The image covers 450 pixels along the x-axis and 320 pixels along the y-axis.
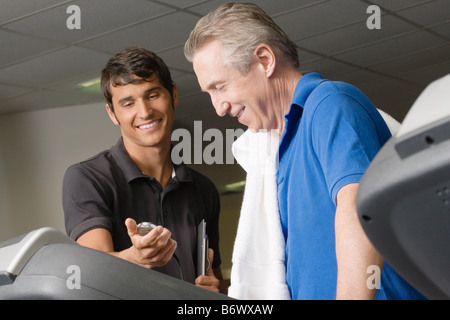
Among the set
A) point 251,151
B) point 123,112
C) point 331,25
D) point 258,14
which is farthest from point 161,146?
point 331,25

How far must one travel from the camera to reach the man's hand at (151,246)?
1.25 meters

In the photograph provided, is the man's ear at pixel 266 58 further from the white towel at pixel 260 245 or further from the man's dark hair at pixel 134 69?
the man's dark hair at pixel 134 69

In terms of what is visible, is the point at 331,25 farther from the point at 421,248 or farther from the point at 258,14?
the point at 421,248

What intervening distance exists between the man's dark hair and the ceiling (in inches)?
79.1

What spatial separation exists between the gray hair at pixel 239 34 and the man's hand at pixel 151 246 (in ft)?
1.12

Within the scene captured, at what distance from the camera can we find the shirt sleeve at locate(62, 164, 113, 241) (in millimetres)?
1521

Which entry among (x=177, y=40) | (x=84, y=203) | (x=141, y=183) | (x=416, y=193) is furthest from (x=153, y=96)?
(x=177, y=40)

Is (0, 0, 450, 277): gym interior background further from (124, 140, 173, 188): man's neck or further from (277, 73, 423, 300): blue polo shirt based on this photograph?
(277, 73, 423, 300): blue polo shirt

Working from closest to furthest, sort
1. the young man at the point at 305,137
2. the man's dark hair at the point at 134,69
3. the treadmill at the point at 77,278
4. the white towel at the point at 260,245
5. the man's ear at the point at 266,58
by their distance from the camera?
the treadmill at the point at 77,278
the young man at the point at 305,137
the white towel at the point at 260,245
the man's ear at the point at 266,58
the man's dark hair at the point at 134,69

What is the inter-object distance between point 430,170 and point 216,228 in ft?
4.75

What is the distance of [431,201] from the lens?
36 cm

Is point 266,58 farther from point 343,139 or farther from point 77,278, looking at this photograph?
point 77,278

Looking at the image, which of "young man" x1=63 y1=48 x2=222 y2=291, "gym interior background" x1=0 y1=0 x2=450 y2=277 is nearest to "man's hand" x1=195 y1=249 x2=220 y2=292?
"young man" x1=63 y1=48 x2=222 y2=291

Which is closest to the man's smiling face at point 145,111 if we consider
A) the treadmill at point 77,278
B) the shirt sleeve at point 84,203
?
the shirt sleeve at point 84,203
